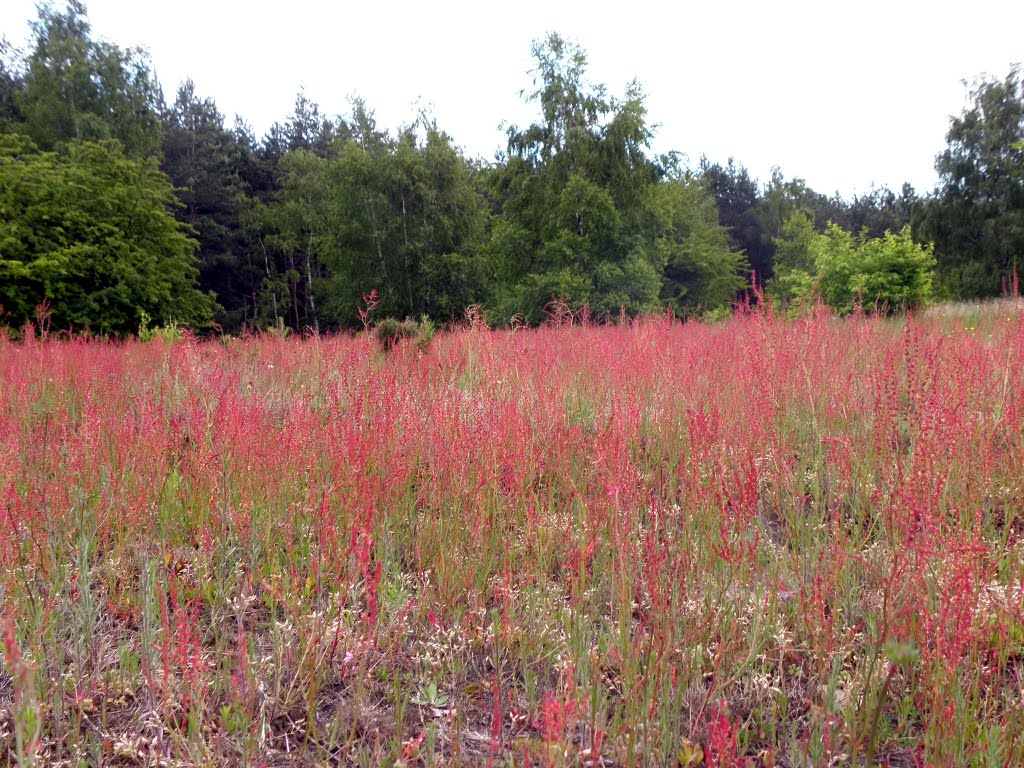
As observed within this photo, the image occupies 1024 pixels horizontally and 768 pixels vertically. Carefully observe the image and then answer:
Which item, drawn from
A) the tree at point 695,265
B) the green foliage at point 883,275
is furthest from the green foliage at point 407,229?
the green foliage at point 883,275

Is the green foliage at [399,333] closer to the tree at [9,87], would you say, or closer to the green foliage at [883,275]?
the green foliage at [883,275]

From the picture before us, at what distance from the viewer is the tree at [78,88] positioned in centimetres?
2209

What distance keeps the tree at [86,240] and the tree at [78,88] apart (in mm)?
1349

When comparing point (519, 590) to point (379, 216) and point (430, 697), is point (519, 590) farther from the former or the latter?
point (379, 216)

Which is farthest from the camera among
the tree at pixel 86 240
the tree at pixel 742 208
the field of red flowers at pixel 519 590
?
the tree at pixel 742 208

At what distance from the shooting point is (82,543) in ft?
7.97

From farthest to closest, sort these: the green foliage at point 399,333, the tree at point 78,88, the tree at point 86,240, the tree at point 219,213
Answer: the tree at point 219,213
the tree at point 78,88
the tree at point 86,240
the green foliage at point 399,333

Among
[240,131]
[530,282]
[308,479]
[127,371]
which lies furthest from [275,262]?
[308,479]

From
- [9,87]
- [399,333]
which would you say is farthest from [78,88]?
[399,333]

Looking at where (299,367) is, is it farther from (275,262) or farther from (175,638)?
(275,262)

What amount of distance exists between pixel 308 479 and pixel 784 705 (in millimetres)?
2139

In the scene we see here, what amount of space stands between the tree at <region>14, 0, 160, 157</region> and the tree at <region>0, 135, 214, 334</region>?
4.43 ft

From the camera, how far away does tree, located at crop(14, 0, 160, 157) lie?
22094mm

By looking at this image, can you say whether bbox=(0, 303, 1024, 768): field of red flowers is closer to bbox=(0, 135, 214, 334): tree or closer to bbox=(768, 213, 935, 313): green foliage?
bbox=(768, 213, 935, 313): green foliage
